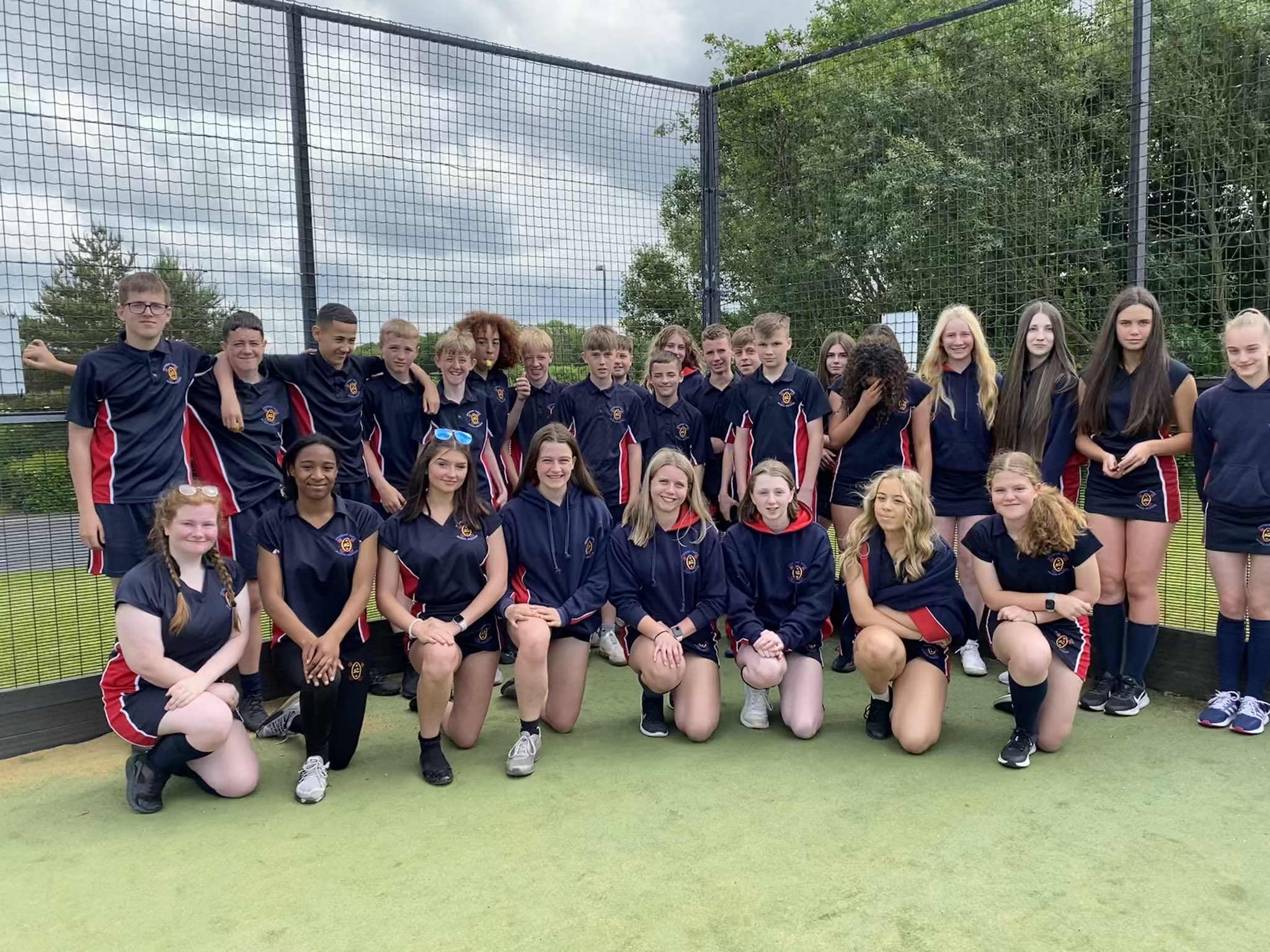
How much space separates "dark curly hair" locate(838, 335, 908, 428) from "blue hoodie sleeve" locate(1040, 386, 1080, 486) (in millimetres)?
652

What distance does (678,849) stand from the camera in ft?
8.50

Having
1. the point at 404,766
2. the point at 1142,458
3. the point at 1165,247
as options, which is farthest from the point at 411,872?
the point at 1165,247

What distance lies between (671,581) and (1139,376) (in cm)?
204

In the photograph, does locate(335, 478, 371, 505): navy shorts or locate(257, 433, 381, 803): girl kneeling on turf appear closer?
locate(257, 433, 381, 803): girl kneeling on turf

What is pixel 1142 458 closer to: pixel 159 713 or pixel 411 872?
pixel 411 872

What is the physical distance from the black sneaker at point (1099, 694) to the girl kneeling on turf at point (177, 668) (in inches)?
125

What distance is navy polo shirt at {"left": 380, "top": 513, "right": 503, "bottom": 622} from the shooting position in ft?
11.0

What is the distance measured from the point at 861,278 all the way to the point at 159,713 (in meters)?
4.89

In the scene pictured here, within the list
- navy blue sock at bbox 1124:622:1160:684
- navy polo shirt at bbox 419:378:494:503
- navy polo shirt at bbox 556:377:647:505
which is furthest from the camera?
navy polo shirt at bbox 556:377:647:505

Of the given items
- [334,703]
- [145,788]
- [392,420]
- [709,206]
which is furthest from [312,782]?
[709,206]

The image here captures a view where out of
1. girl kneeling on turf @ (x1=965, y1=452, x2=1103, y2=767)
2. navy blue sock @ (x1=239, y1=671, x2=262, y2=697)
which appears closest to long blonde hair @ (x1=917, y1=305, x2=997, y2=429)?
girl kneeling on turf @ (x1=965, y1=452, x2=1103, y2=767)

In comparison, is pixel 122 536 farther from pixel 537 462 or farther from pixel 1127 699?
pixel 1127 699

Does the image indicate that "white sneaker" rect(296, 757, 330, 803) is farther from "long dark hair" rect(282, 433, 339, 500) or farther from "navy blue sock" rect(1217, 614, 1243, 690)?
"navy blue sock" rect(1217, 614, 1243, 690)

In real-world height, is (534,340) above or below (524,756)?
above
